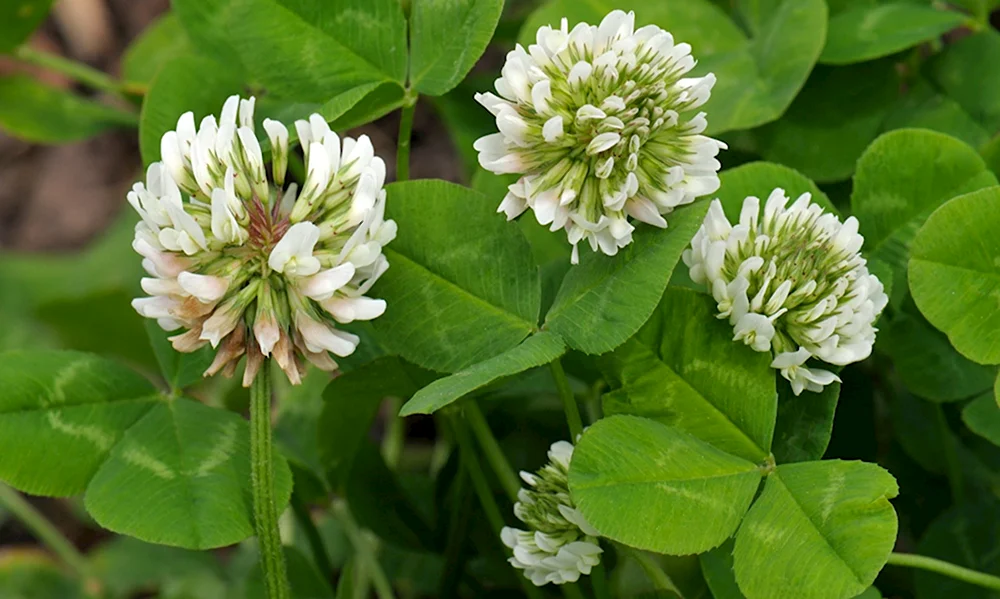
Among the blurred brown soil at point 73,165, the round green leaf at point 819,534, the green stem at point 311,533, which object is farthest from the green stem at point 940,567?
the blurred brown soil at point 73,165

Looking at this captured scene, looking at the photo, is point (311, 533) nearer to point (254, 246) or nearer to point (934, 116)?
point (254, 246)

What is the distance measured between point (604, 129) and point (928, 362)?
1.38ft

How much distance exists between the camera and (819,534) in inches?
29.0

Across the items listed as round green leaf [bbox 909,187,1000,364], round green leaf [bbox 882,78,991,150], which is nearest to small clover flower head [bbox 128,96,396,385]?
round green leaf [bbox 909,187,1000,364]

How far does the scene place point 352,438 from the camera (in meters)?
1.06

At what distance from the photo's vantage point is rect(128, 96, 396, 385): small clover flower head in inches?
27.3

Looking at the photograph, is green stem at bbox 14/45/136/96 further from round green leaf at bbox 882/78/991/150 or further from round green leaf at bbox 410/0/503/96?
round green leaf at bbox 882/78/991/150

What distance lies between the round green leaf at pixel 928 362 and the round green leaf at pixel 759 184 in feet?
0.47

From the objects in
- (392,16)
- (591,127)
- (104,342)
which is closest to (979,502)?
(591,127)

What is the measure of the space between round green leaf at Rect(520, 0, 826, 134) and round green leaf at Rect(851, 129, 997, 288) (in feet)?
A: 0.41

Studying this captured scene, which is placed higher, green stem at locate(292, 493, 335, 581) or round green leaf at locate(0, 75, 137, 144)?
round green leaf at locate(0, 75, 137, 144)

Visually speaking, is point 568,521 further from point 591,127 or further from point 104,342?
point 104,342

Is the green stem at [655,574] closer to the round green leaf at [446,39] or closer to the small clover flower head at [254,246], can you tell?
the small clover flower head at [254,246]

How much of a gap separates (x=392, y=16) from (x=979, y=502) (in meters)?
0.70
